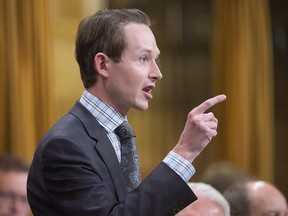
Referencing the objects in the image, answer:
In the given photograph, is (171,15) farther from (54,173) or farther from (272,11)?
(54,173)

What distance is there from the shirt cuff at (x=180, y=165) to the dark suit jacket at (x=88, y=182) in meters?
0.01

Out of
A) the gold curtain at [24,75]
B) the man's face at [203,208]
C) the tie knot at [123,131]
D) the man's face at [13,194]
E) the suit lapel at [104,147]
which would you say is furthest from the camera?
the gold curtain at [24,75]

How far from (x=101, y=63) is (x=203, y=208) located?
107 cm

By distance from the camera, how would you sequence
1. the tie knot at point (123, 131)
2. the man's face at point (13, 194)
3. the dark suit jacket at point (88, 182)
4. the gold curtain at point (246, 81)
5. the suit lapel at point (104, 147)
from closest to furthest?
1. the dark suit jacket at point (88, 182)
2. the suit lapel at point (104, 147)
3. the tie knot at point (123, 131)
4. the man's face at point (13, 194)
5. the gold curtain at point (246, 81)

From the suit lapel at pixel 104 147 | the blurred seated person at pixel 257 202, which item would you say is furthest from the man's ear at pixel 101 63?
the blurred seated person at pixel 257 202

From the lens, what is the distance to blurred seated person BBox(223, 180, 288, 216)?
10.6 feet

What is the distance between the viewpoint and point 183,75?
21.4 ft

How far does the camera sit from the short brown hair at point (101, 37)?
6.17ft

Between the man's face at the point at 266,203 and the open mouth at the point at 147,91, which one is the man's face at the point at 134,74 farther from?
the man's face at the point at 266,203

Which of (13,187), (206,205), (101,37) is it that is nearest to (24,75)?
(13,187)

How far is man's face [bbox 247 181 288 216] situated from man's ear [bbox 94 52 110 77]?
1.55 meters

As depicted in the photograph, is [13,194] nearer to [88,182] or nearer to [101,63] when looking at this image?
[101,63]

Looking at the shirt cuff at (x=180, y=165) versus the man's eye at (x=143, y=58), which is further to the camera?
the man's eye at (x=143, y=58)

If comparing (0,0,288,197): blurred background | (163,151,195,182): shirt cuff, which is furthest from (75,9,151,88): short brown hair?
(0,0,288,197): blurred background
